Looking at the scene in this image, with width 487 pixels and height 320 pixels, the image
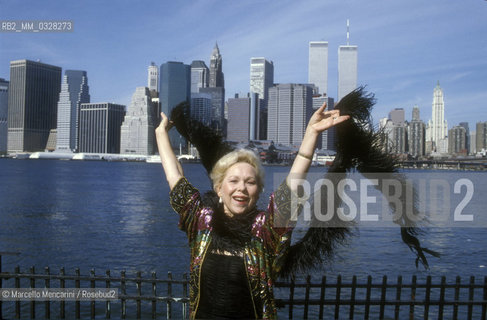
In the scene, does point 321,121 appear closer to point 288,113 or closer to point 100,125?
point 288,113

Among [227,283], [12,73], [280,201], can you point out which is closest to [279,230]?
[280,201]

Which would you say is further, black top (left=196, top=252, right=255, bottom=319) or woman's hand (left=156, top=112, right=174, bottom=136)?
woman's hand (left=156, top=112, right=174, bottom=136)

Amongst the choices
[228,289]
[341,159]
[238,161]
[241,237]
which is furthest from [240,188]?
[341,159]

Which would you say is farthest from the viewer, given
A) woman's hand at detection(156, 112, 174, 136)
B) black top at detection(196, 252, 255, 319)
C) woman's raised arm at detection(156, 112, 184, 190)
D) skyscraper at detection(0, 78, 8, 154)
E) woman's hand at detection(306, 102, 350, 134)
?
skyscraper at detection(0, 78, 8, 154)

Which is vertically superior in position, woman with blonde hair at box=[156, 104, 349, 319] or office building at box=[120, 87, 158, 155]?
office building at box=[120, 87, 158, 155]

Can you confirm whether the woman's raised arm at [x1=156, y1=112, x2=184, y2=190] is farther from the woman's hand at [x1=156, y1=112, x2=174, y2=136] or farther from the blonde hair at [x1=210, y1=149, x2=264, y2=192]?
the blonde hair at [x1=210, y1=149, x2=264, y2=192]

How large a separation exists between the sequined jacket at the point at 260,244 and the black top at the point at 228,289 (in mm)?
42

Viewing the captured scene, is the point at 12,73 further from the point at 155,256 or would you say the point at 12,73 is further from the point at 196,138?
the point at 196,138

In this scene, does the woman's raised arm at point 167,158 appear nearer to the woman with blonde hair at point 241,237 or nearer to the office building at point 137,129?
the woman with blonde hair at point 241,237

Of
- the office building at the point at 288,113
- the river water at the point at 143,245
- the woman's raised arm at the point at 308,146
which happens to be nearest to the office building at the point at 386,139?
the woman's raised arm at the point at 308,146

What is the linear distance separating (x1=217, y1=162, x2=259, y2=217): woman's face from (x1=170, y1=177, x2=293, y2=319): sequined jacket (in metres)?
0.12

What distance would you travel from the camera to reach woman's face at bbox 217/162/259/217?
2617 mm

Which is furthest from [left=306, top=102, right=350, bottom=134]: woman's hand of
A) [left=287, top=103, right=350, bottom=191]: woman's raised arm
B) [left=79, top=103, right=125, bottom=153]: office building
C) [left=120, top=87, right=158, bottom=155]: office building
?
[left=79, top=103, right=125, bottom=153]: office building

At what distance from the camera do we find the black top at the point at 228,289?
254cm
